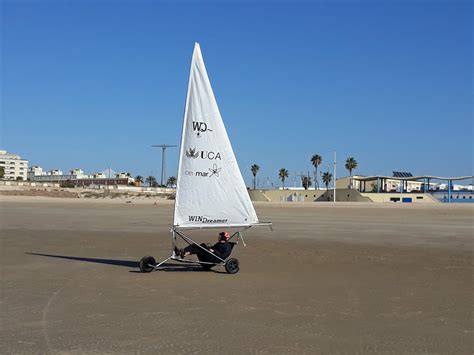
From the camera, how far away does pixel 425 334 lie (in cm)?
675

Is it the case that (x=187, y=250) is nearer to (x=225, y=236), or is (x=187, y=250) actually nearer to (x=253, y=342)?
(x=225, y=236)

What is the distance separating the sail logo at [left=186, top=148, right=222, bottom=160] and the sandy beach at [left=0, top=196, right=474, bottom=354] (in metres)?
2.51

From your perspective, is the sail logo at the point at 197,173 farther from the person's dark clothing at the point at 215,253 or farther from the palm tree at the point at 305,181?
the palm tree at the point at 305,181

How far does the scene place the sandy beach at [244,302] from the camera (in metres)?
6.28

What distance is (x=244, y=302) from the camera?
27.9 feet

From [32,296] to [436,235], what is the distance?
17.6 metres

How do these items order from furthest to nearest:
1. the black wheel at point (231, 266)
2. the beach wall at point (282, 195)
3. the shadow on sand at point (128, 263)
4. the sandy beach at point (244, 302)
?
the beach wall at point (282, 195), the shadow on sand at point (128, 263), the black wheel at point (231, 266), the sandy beach at point (244, 302)

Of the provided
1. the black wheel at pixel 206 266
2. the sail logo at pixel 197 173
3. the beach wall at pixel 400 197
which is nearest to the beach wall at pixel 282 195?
the beach wall at pixel 400 197

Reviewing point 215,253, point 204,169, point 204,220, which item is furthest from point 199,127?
point 215,253

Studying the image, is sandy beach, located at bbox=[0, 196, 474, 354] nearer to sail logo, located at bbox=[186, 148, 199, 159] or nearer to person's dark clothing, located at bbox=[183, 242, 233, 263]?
person's dark clothing, located at bbox=[183, 242, 233, 263]

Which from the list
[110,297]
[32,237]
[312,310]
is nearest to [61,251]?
[32,237]

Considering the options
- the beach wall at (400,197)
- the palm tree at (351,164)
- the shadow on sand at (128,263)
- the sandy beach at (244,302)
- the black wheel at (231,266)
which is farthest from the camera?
the palm tree at (351,164)

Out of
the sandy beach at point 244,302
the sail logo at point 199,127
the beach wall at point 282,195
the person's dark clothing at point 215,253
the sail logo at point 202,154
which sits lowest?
the sandy beach at point 244,302

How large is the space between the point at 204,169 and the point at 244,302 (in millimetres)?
3932
